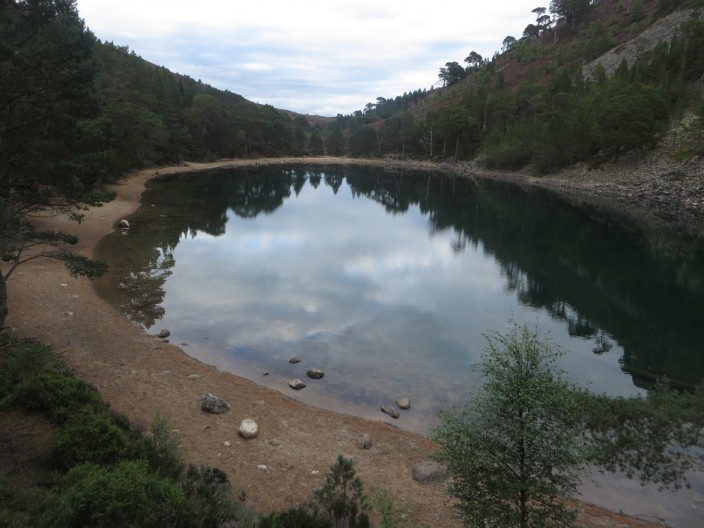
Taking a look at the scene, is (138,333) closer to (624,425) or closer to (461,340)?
(461,340)

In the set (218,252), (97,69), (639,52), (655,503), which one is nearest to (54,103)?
(97,69)

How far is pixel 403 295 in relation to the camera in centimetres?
3066

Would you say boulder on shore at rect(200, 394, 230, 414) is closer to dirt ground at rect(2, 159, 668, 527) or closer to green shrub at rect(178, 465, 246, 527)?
dirt ground at rect(2, 159, 668, 527)

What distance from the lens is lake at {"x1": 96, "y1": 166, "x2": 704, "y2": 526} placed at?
65.9 feet

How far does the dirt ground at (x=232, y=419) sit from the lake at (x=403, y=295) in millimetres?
1463

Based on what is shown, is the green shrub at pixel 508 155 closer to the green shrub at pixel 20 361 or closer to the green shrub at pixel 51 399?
the green shrub at pixel 20 361

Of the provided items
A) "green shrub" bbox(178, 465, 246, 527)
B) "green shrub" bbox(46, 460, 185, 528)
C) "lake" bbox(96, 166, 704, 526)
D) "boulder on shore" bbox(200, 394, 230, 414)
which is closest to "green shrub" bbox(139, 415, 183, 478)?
"green shrub" bbox(178, 465, 246, 527)

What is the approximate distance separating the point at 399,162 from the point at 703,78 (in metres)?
86.7

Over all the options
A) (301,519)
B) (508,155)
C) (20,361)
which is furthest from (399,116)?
(301,519)

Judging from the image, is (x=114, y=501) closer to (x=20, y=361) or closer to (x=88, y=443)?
(x=88, y=443)

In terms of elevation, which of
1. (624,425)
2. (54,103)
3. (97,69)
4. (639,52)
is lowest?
(624,425)

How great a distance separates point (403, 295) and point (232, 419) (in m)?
17.8

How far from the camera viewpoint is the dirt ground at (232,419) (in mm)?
11719

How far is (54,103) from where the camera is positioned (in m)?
15.5
